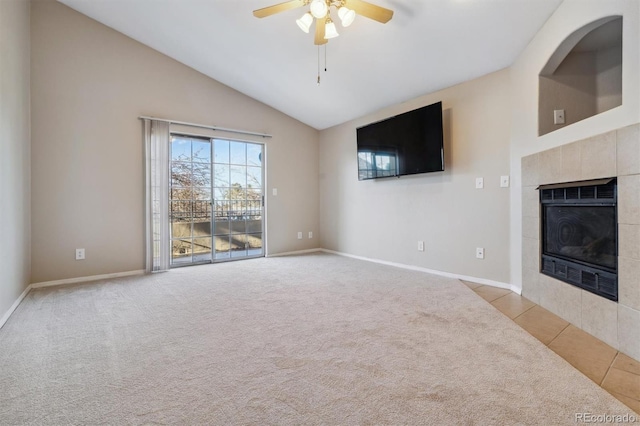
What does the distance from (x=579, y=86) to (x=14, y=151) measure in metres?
5.32

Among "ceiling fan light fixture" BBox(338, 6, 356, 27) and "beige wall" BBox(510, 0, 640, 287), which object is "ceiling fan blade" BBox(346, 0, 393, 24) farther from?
"beige wall" BBox(510, 0, 640, 287)

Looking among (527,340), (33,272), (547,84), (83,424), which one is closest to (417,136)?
(547,84)

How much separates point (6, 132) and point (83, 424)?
261 cm

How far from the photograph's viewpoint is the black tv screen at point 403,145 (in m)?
3.56

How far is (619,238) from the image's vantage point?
187cm

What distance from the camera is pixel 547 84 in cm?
267

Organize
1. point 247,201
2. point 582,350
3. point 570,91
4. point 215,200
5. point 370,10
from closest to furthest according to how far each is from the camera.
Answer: point 582,350 → point 370,10 → point 570,91 → point 215,200 → point 247,201

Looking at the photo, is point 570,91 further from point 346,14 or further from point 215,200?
point 215,200

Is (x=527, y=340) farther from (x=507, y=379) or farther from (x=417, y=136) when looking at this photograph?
(x=417, y=136)

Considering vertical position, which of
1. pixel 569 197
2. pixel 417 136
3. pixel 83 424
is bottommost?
pixel 83 424

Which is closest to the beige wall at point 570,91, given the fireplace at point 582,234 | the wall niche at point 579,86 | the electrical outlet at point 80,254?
the wall niche at point 579,86

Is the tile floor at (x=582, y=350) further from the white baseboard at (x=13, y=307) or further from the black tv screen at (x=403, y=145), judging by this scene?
the white baseboard at (x=13, y=307)

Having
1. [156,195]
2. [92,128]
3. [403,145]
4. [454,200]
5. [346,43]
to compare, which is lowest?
[454,200]

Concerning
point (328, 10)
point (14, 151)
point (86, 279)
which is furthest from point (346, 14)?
point (86, 279)
